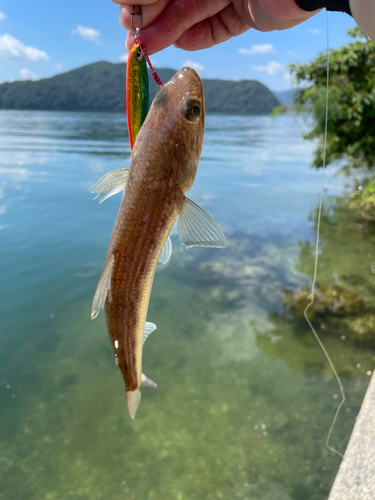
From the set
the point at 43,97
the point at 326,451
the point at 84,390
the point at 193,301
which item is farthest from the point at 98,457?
the point at 43,97

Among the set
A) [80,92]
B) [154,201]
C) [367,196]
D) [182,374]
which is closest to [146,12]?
[154,201]

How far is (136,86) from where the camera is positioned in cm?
143

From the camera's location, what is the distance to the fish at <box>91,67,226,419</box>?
1.32 metres

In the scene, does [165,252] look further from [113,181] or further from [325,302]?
[325,302]

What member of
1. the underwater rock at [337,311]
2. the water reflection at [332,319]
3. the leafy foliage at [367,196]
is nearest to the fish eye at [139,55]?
the water reflection at [332,319]

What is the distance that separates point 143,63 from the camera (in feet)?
4.78

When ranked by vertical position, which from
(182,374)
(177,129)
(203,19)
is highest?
(203,19)

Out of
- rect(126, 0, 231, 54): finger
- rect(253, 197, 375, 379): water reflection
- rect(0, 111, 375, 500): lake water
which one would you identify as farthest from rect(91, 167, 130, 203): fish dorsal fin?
rect(253, 197, 375, 379): water reflection

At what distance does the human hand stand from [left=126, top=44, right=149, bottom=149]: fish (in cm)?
25

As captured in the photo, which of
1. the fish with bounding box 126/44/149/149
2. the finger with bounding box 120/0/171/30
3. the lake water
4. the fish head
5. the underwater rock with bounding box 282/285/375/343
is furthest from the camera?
the underwater rock with bounding box 282/285/375/343

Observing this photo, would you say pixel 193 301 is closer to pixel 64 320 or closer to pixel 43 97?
Result: pixel 64 320

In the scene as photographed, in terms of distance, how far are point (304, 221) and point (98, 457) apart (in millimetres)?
8819

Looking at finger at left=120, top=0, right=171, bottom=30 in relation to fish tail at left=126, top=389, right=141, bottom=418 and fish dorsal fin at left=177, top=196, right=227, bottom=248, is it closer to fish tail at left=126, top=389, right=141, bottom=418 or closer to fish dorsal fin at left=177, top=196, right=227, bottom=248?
fish dorsal fin at left=177, top=196, right=227, bottom=248

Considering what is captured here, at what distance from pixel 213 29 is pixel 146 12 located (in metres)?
0.67
